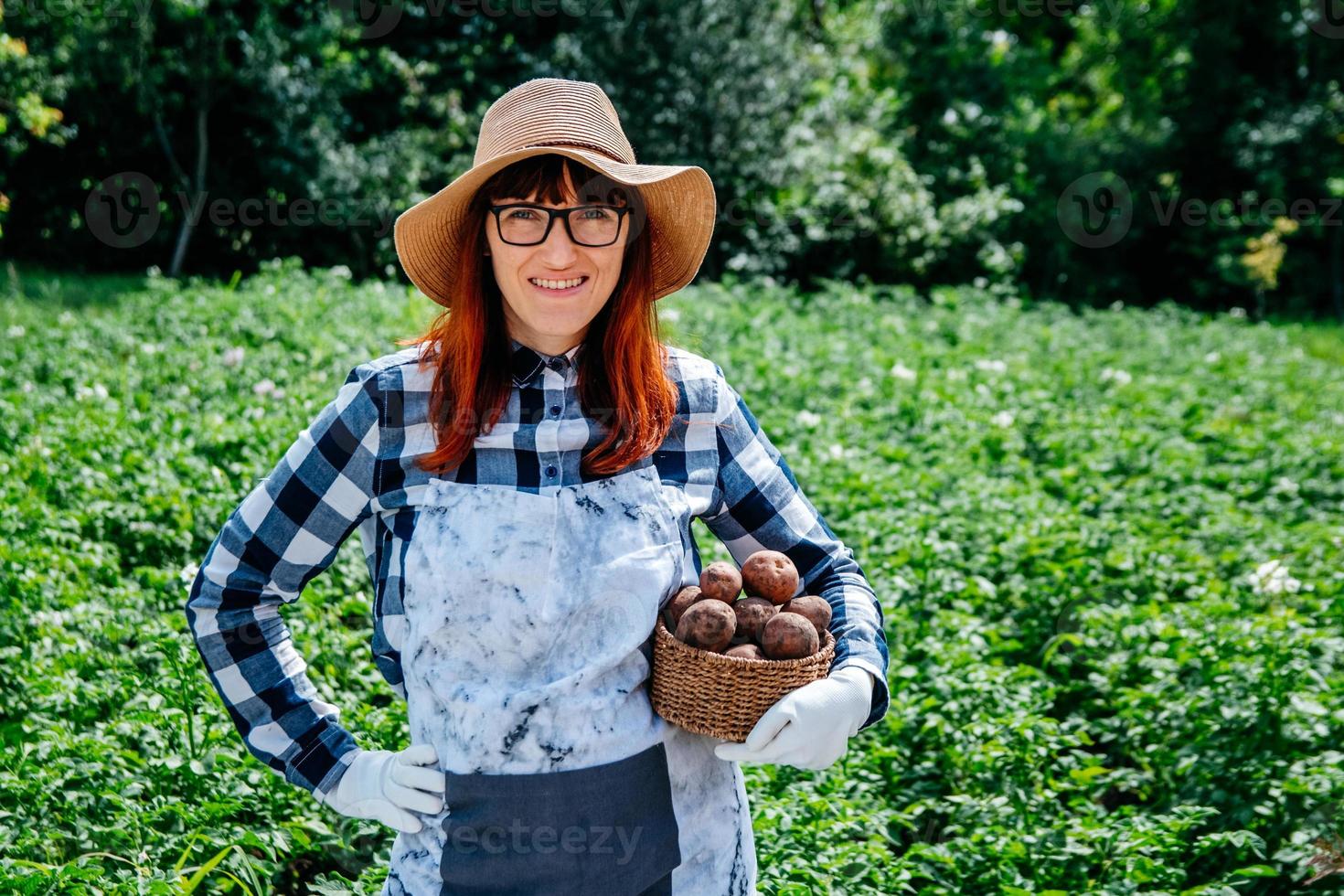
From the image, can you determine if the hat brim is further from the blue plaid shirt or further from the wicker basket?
the wicker basket

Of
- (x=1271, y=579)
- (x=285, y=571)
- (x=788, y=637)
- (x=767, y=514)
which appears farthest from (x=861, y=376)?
(x=285, y=571)

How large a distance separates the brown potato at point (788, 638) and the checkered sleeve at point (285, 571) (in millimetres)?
588

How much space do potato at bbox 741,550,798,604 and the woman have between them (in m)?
0.10

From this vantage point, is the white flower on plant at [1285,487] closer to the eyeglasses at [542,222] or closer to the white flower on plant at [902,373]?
the white flower on plant at [902,373]

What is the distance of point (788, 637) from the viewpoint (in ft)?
5.27

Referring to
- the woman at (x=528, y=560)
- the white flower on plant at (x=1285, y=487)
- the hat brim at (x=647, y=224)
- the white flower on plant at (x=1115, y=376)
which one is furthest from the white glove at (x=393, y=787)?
the white flower on plant at (x=1115, y=376)

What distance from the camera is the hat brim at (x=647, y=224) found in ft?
5.43

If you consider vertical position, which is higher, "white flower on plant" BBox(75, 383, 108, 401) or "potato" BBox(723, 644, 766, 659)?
"potato" BBox(723, 644, 766, 659)

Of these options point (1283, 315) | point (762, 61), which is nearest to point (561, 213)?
point (762, 61)

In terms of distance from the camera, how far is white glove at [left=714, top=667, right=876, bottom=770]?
5.13 feet

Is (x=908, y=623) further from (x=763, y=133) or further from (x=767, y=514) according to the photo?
(x=763, y=133)

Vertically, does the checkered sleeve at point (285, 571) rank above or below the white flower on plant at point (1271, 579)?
above

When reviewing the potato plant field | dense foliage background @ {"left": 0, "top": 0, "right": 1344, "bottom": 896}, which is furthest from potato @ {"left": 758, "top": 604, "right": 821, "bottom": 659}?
dense foliage background @ {"left": 0, "top": 0, "right": 1344, "bottom": 896}

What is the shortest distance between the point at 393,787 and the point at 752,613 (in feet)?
1.78
